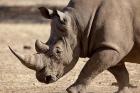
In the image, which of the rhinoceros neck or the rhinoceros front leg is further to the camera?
the rhinoceros neck


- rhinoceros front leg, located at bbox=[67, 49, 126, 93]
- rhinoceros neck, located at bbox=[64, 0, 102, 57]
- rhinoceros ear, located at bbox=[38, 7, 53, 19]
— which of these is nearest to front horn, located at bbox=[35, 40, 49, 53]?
rhinoceros ear, located at bbox=[38, 7, 53, 19]

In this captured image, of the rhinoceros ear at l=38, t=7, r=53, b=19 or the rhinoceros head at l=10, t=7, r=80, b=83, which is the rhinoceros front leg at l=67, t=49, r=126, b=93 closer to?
the rhinoceros head at l=10, t=7, r=80, b=83

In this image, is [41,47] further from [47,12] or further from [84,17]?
[84,17]

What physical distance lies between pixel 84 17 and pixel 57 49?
1.80ft

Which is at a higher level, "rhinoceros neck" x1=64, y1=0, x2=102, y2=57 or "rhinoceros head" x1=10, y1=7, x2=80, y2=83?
"rhinoceros neck" x1=64, y1=0, x2=102, y2=57

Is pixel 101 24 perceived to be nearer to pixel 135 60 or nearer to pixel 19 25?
pixel 135 60

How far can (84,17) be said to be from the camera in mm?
8766

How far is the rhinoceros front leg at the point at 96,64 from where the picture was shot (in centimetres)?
855

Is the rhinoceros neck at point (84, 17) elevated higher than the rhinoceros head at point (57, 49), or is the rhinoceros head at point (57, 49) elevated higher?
Answer: the rhinoceros neck at point (84, 17)

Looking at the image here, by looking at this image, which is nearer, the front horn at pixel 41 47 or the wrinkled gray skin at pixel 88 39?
the wrinkled gray skin at pixel 88 39

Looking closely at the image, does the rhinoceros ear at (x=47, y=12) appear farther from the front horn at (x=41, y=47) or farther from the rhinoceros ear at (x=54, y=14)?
the front horn at (x=41, y=47)

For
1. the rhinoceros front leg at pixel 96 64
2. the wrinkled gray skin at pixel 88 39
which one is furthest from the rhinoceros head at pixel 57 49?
the rhinoceros front leg at pixel 96 64

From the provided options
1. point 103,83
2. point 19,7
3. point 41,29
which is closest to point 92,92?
point 103,83

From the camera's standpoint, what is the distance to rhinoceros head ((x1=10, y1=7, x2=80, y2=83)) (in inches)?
341
